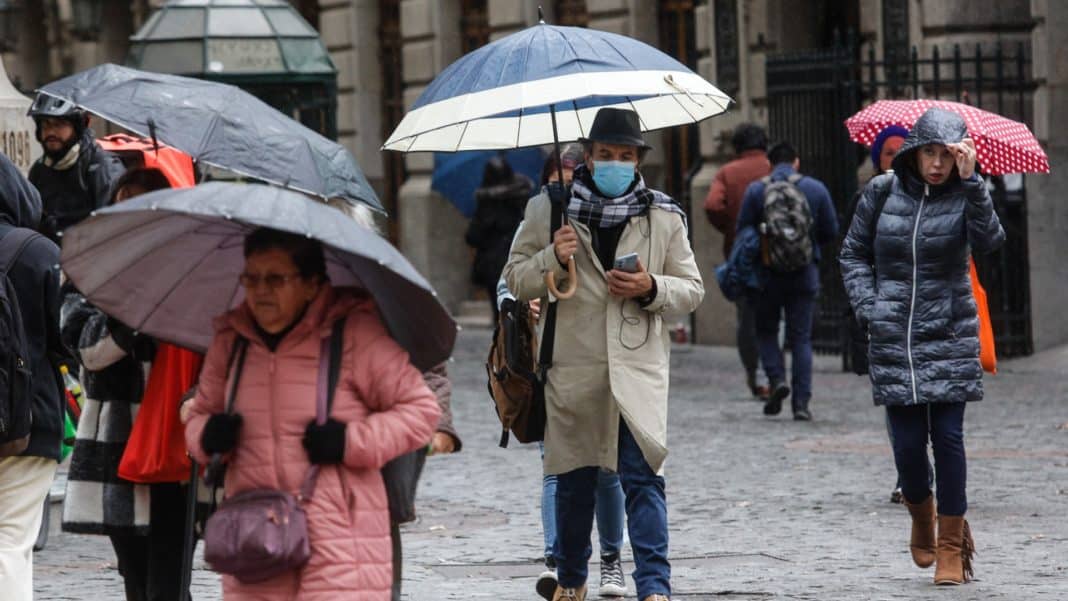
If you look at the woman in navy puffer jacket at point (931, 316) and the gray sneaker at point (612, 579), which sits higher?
the woman in navy puffer jacket at point (931, 316)

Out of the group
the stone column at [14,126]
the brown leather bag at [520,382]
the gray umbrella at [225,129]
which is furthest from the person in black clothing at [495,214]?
the gray umbrella at [225,129]

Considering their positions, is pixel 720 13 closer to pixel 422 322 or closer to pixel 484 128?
pixel 484 128

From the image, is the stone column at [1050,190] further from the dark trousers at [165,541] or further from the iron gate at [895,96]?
the dark trousers at [165,541]

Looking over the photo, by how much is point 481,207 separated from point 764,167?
14.0 ft

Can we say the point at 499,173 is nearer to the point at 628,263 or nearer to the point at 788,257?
the point at 788,257

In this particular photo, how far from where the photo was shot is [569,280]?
766cm

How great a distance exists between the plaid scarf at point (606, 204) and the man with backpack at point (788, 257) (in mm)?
6497

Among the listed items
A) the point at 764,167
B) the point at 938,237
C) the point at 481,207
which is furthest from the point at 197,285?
the point at 481,207

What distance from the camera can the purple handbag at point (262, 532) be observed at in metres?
5.17

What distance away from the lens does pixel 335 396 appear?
210 inches

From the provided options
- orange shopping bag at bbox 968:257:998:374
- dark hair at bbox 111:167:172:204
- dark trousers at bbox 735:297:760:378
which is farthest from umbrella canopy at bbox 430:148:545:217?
dark hair at bbox 111:167:172:204

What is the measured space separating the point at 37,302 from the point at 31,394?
30 cm

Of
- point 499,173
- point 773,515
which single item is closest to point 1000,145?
point 773,515

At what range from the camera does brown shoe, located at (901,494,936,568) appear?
859 cm
